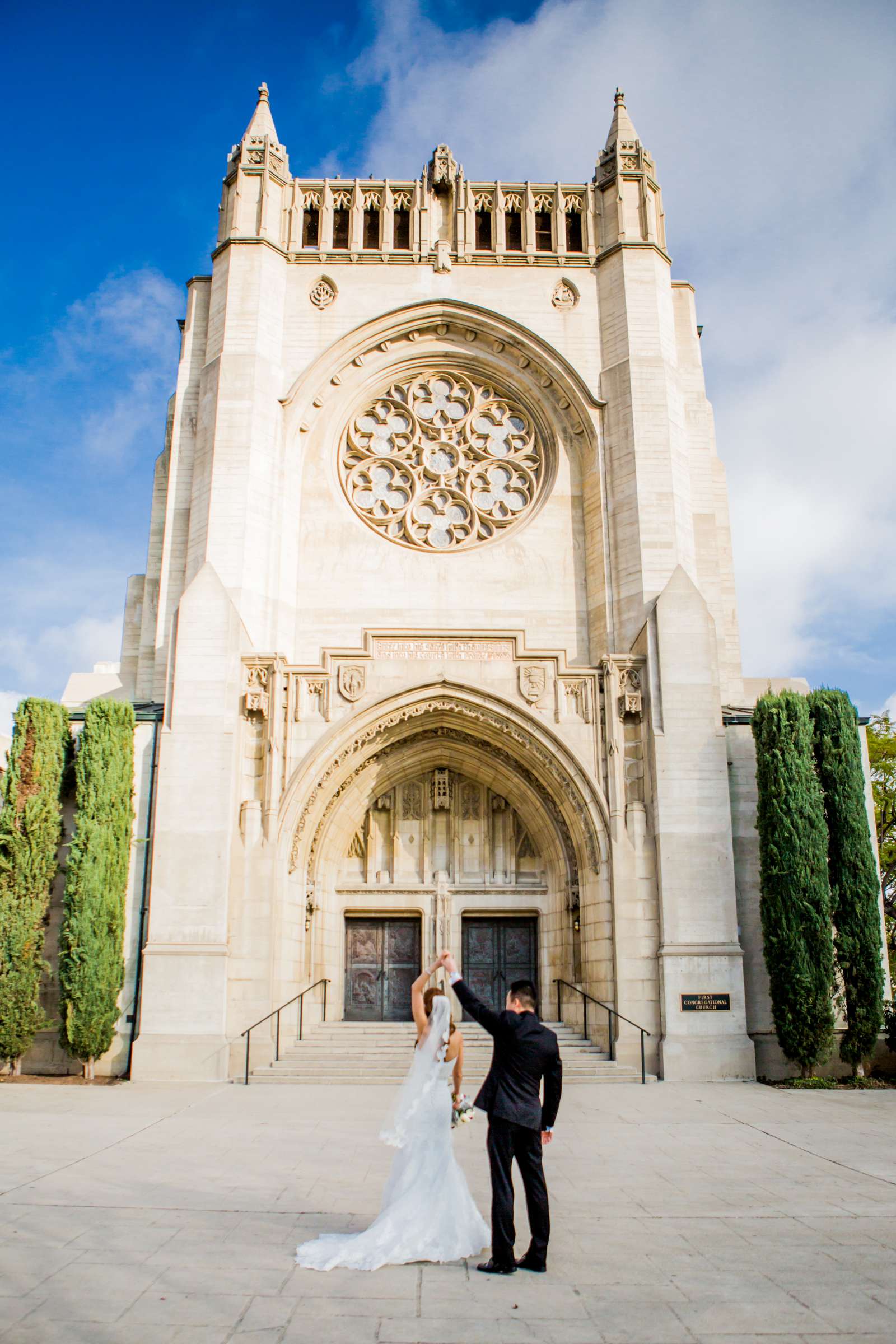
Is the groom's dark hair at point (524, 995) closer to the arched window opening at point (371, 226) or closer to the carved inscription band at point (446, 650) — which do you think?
the carved inscription band at point (446, 650)

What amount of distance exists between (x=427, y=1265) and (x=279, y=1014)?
10058mm

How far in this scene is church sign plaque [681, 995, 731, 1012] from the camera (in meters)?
14.2

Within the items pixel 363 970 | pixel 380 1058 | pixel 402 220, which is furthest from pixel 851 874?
pixel 402 220

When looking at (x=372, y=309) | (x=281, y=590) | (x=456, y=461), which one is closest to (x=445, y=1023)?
(x=281, y=590)

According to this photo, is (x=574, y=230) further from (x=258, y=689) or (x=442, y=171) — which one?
(x=258, y=689)

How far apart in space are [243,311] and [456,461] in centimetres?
454

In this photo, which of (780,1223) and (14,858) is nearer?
(780,1223)

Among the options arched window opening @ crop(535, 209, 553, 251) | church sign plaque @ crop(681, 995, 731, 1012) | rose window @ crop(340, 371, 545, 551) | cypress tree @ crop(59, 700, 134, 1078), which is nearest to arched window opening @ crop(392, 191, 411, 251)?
arched window opening @ crop(535, 209, 553, 251)

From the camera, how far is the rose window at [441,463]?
1822 cm

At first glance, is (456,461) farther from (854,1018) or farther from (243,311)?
(854,1018)

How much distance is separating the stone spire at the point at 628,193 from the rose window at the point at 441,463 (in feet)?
12.6

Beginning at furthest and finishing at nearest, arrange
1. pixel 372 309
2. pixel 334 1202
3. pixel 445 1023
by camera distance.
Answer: pixel 372 309 < pixel 334 1202 < pixel 445 1023

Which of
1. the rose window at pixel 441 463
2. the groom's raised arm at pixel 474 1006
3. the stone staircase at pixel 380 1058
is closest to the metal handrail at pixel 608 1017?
the stone staircase at pixel 380 1058

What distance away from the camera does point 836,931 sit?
13984 mm
